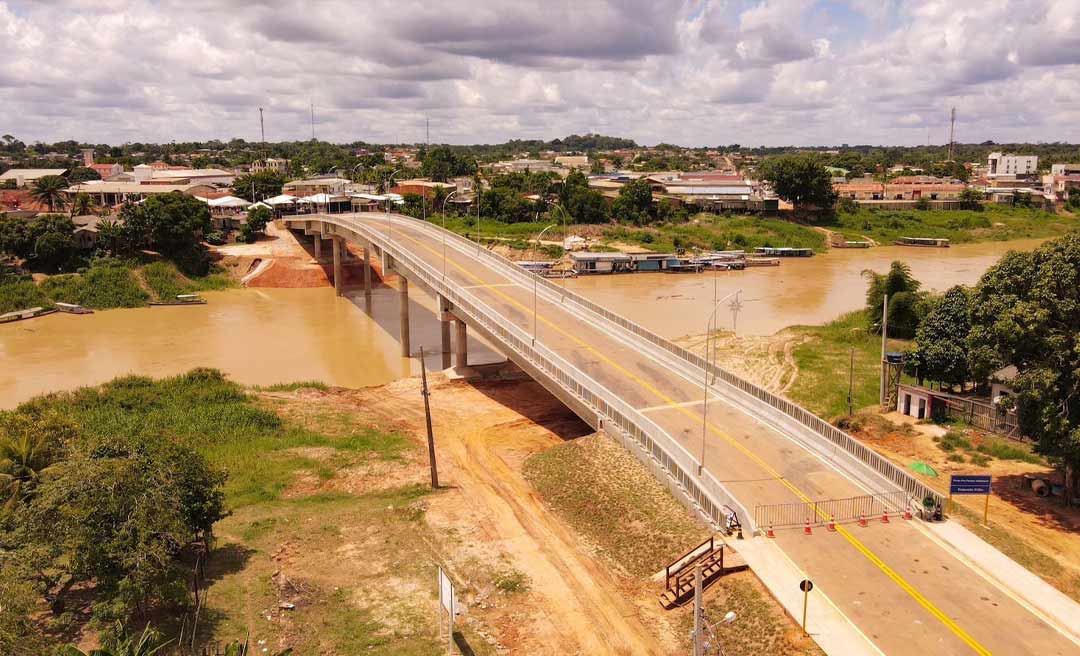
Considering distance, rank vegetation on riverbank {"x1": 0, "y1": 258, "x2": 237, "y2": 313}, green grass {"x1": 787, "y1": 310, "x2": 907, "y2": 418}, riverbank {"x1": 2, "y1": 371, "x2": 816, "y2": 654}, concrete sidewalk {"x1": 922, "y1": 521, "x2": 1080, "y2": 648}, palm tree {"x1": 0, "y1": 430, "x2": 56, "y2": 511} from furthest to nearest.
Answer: vegetation on riverbank {"x1": 0, "y1": 258, "x2": 237, "y2": 313} < green grass {"x1": 787, "y1": 310, "x2": 907, "y2": 418} < palm tree {"x1": 0, "y1": 430, "x2": 56, "y2": 511} < riverbank {"x1": 2, "y1": 371, "x2": 816, "y2": 654} < concrete sidewalk {"x1": 922, "y1": 521, "x2": 1080, "y2": 648}

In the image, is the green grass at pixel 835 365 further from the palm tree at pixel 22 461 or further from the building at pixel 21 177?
the building at pixel 21 177

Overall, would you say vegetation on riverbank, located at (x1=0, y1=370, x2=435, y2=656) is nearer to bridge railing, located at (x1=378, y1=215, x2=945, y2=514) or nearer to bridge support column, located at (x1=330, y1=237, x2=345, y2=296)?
bridge railing, located at (x1=378, y1=215, x2=945, y2=514)

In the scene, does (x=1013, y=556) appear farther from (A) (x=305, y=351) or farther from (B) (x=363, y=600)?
(A) (x=305, y=351)

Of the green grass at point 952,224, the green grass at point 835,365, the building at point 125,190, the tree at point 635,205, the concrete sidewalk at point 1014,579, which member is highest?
the building at point 125,190

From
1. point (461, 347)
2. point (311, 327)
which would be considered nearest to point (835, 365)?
point (461, 347)

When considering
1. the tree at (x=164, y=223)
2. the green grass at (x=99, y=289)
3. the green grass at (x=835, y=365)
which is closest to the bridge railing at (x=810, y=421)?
the green grass at (x=835, y=365)

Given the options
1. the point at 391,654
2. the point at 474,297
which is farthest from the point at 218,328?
the point at 391,654

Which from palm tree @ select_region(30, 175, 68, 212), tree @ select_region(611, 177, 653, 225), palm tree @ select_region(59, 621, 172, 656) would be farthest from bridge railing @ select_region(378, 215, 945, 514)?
palm tree @ select_region(30, 175, 68, 212)
